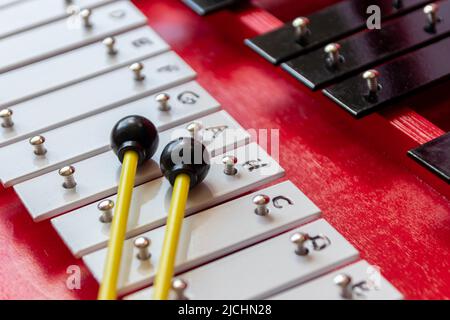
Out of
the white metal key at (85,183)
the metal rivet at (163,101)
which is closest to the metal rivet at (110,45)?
the metal rivet at (163,101)

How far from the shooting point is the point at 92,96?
2406 mm

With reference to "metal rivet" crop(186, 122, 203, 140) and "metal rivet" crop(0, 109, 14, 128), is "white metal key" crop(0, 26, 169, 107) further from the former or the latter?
"metal rivet" crop(186, 122, 203, 140)

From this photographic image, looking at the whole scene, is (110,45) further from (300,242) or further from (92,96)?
(300,242)

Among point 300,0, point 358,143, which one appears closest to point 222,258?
point 358,143

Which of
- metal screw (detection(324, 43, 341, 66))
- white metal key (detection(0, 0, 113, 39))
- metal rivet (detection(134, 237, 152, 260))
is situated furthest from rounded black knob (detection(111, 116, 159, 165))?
white metal key (detection(0, 0, 113, 39))

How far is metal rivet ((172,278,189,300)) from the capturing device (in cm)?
183

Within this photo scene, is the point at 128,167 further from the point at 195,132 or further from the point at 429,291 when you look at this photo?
the point at 429,291

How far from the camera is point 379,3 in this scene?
2.66 metres

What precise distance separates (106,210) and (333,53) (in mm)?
713

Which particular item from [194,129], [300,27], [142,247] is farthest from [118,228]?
[300,27]

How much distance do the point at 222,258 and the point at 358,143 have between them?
0.58 metres

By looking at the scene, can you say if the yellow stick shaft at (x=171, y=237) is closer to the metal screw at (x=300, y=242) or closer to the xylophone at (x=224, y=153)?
→ the xylophone at (x=224, y=153)

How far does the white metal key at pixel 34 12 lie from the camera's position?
8.72 feet

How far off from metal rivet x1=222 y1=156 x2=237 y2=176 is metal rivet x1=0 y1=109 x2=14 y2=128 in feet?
1.70
